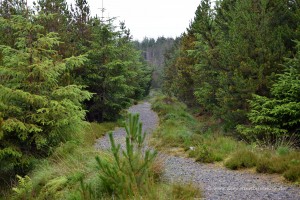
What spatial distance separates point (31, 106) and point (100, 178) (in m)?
4.76

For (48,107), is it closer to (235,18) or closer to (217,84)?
(235,18)

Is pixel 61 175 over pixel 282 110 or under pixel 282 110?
under

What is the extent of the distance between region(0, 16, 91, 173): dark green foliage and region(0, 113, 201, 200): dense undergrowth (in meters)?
0.54

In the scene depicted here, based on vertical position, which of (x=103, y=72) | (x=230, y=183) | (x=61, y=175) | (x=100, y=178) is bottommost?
(x=230, y=183)

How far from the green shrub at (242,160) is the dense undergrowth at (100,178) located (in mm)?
2564

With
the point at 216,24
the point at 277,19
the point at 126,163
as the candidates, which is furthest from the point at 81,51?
the point at 126,163

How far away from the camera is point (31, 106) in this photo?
9.67 m

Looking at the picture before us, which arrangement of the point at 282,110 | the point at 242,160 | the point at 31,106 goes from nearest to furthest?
the point at 242,160
the point at 31,106
the point at 282,110

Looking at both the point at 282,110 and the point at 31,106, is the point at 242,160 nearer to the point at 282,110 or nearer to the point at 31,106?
the point at 282,110

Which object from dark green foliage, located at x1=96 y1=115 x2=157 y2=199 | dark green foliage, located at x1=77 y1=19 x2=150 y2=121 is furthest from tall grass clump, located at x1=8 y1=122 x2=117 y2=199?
dark green foliage, located at x1=77 y1=19 x2=150 y2=121

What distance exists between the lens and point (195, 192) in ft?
19.9

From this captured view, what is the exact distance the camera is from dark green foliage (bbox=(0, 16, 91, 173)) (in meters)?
9.00

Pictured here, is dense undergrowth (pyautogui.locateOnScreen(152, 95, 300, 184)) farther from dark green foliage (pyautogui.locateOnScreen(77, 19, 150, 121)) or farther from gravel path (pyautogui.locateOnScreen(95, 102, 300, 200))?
dark green foliage (pyautogui.locateOnScreen(77, 19, 150, 121))

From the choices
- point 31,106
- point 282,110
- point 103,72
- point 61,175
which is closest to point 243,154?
point 282,110
